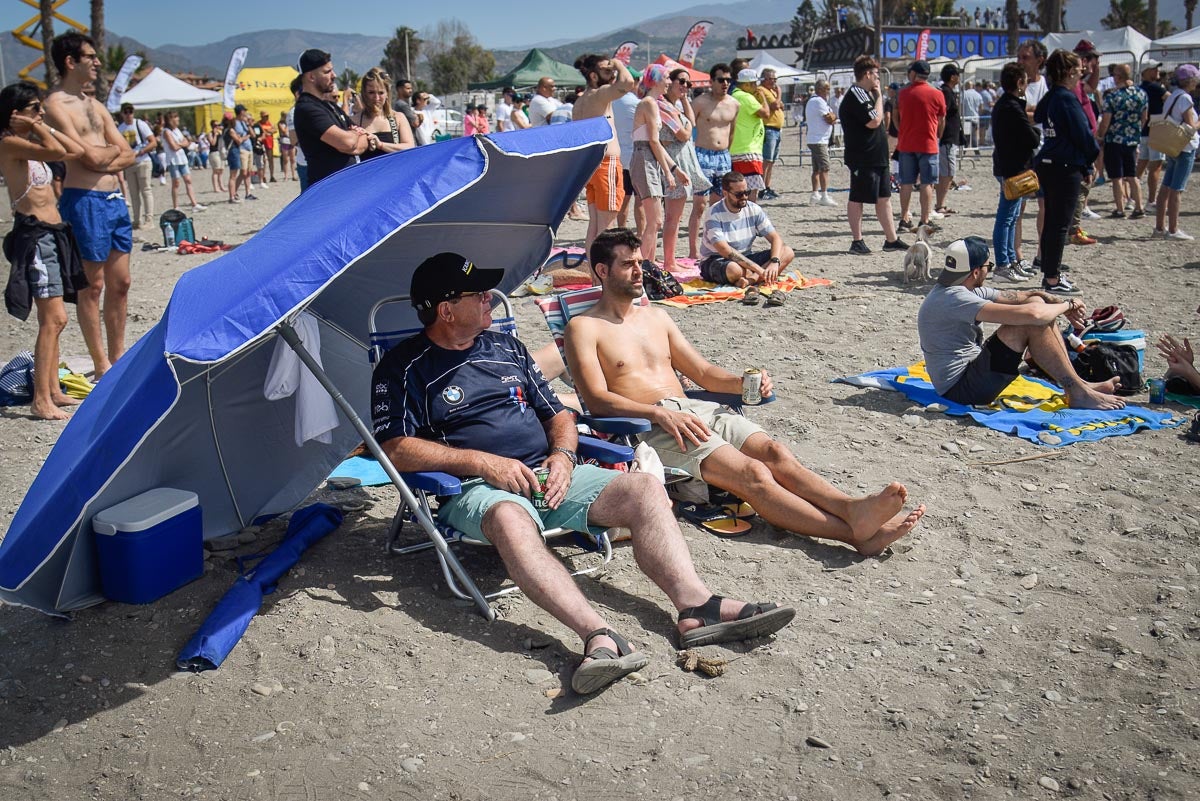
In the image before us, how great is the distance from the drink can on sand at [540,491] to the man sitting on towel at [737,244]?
5655 mm

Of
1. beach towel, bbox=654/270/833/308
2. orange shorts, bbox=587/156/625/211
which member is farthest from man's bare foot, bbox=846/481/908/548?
orange shorts, bbox=587/156/625/211

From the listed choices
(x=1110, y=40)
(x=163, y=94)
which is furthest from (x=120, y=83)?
(x=1110, y=40)

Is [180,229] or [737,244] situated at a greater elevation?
[737,244]

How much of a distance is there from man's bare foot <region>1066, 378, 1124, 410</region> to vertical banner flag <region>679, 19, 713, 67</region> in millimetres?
13084

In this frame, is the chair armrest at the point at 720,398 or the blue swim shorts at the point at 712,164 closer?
the chair armrest at the point at 720,398

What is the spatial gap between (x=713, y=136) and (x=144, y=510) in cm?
853

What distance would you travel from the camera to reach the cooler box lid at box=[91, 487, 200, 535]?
3500mm

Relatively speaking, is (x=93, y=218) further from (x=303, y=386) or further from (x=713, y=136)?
(x=713, y=136)

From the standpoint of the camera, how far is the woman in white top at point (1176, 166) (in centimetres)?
1095

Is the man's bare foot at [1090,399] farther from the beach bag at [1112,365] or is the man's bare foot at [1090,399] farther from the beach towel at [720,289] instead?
the beach towel at [720,289]

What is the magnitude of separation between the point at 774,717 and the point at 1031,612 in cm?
123

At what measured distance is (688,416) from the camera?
4391mm

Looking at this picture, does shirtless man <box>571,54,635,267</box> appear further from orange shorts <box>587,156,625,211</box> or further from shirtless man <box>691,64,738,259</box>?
shirtless man <box>691,64,738,259</box>

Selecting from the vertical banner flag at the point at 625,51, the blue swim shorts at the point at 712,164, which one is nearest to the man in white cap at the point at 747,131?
the blue swim shorts at the point at 712,164
